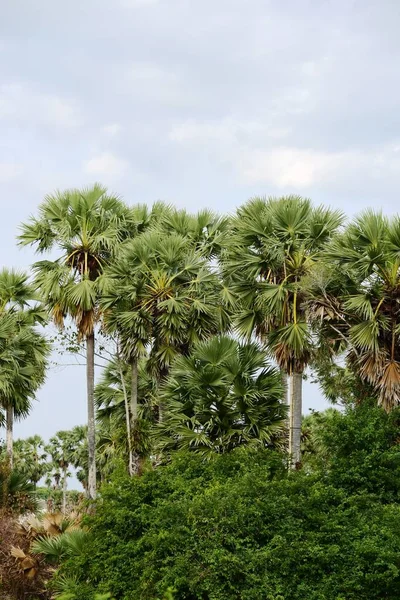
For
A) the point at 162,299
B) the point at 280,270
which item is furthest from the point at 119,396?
the point at 280,270

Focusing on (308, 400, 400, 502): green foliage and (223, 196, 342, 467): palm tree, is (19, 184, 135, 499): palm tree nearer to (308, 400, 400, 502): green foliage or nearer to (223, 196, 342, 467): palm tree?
(223, 196, 342, 467): palm tree

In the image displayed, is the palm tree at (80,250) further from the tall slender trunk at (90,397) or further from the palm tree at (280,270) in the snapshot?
the palm tree at (280,270)

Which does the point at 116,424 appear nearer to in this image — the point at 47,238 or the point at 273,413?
the point at 47,238

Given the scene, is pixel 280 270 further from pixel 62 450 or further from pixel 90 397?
pixel 62 450

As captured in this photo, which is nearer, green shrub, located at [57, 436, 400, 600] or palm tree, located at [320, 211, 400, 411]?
green shrub, located at [57, 436, 400, 600]

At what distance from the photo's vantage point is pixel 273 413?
72.2ft

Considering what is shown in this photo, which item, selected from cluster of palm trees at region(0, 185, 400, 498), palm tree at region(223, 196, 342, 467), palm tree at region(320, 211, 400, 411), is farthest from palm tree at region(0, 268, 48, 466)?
palm tree at region(320, 211, 400, 411)

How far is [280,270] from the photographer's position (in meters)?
25.1

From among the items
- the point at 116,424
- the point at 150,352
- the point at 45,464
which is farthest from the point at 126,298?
the point at 45,464

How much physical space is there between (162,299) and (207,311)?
144 cm

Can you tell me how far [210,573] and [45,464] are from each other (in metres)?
50.7

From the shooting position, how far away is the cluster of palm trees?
21109mm

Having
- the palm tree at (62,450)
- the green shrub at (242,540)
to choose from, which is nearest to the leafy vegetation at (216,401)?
the green shrub at (242,540)

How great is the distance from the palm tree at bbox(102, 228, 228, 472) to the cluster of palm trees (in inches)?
1.8
